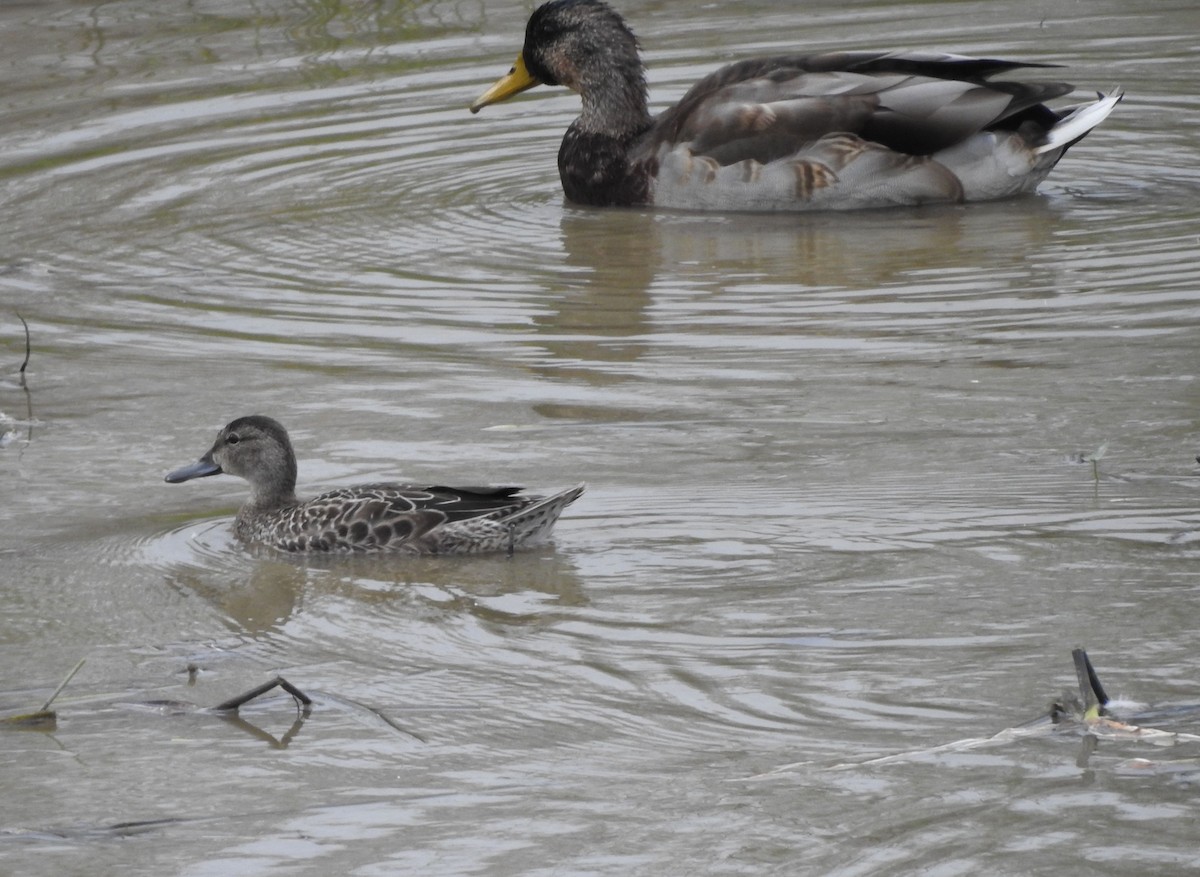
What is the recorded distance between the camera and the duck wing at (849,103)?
11.8 m

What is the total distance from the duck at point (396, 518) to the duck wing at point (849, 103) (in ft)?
17.3

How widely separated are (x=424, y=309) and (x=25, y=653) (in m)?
4.11

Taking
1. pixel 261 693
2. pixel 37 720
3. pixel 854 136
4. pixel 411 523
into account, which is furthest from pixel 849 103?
pixel 37 720

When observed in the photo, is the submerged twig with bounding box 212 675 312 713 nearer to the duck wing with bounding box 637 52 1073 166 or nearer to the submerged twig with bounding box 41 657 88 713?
the submerged twig with bounding box 41 657 88 713

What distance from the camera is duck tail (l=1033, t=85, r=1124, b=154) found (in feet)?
38.6

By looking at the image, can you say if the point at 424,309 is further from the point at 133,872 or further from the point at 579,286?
the point at 133,872

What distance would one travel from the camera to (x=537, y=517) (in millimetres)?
6402

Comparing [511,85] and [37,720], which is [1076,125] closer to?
[511,85]

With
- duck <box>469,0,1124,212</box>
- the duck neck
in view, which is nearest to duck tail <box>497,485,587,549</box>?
the duck neck

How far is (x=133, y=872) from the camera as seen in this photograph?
→ 14.1 feet

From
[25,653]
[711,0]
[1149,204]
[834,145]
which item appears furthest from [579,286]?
[711,0]

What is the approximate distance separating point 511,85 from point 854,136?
242 centimetres

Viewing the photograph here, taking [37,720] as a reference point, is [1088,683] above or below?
above

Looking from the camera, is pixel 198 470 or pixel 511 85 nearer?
pixel 198 470
